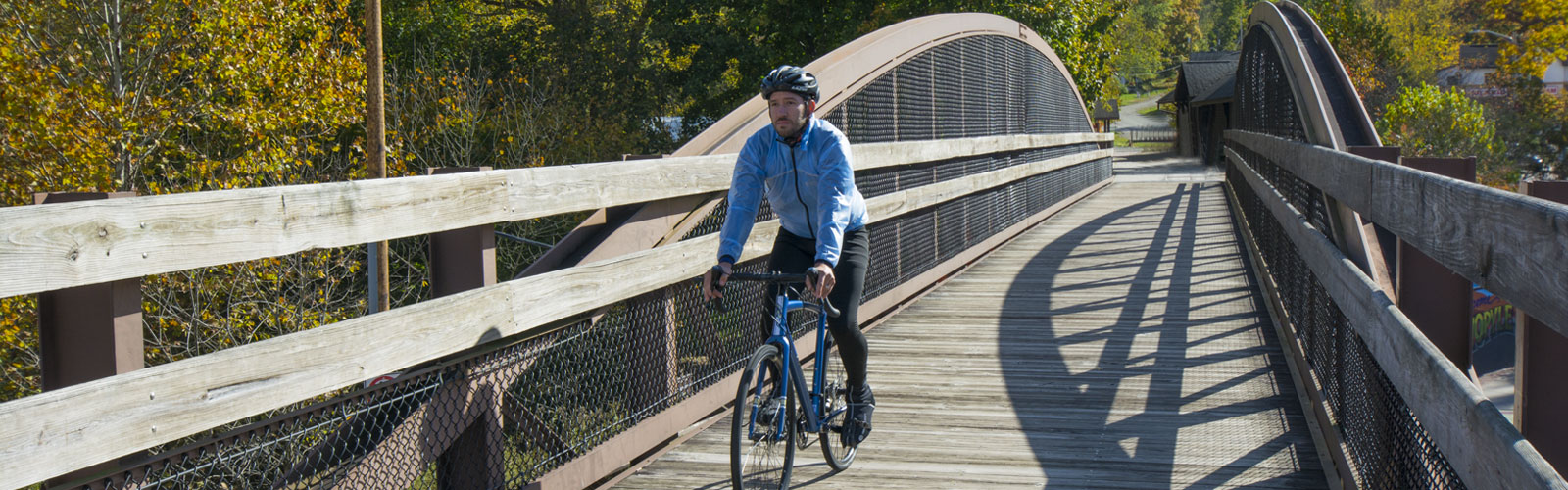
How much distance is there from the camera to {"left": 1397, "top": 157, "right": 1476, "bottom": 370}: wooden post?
3.65 metres

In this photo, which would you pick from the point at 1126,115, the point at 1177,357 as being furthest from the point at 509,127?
the point at 1126,115

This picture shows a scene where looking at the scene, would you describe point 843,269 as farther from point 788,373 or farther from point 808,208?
point 788,373

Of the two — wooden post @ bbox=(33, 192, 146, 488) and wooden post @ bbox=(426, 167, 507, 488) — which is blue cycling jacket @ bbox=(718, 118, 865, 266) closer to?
wooden post @ bbox=(426, 167, 507, 488)

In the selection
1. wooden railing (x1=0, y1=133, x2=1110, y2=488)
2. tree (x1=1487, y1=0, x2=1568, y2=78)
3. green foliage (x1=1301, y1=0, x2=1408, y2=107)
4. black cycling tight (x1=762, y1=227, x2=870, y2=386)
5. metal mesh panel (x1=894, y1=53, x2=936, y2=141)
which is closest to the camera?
wooden railing (x1=0, y1=133, x2=1110, y2=488)

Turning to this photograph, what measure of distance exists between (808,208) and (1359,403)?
1890mm

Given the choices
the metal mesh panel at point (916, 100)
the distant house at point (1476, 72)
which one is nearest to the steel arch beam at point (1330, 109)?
the metal mesh panel at point (916, 100)

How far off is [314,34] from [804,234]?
26.5 m

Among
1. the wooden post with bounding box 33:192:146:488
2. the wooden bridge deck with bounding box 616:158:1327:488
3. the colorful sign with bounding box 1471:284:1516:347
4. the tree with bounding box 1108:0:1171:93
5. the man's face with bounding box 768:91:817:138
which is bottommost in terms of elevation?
the colorful sign with bounding box 1471:284:1516:347

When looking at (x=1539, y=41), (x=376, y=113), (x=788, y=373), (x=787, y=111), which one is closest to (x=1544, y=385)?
(x=788, y=373)

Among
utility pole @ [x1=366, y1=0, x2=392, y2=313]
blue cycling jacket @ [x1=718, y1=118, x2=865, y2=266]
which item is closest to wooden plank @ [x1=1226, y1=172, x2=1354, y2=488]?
blue cycling jacket @ [x1=718, y1=118, x2=865, y2=266]

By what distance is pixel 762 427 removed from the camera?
162 inches

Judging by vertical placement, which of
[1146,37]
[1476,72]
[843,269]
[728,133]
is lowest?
[843,269]

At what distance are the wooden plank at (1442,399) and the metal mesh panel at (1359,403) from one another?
0.12 m

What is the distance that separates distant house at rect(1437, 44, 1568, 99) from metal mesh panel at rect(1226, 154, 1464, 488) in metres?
72.4
